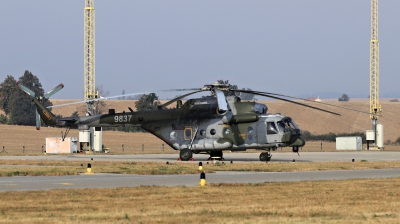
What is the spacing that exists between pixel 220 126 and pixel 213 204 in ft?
77.8

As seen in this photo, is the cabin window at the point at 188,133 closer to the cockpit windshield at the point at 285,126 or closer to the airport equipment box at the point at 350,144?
the cockpit windshield at the point at 285,126

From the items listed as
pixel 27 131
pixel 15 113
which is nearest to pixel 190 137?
pixel 27 131

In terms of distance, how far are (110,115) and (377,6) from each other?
45387 millimetres

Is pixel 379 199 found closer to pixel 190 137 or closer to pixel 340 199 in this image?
pixel 340 199

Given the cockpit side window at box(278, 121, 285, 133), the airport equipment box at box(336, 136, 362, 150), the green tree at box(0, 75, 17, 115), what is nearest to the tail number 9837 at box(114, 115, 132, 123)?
the cockpit side window at box(278, 121, 285, 133)

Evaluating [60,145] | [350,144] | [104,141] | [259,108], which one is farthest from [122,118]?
[104,141]

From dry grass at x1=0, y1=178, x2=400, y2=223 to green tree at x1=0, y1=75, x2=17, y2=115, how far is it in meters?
114

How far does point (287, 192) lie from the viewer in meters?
21.9

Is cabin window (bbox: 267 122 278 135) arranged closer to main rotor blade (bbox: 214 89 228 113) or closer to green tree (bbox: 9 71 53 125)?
main rotor blade (bbox: 214 89 228 113)

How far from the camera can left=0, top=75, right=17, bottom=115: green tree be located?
433ft

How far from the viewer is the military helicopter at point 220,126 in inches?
1639

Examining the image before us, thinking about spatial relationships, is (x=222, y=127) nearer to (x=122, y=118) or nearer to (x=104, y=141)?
(x=122, y=118)

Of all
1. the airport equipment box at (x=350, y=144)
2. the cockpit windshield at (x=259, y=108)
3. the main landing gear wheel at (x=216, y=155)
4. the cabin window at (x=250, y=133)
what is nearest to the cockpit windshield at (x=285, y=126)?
the cockpit windshield at (x=259, y=108)

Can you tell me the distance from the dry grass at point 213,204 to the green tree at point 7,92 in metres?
114
